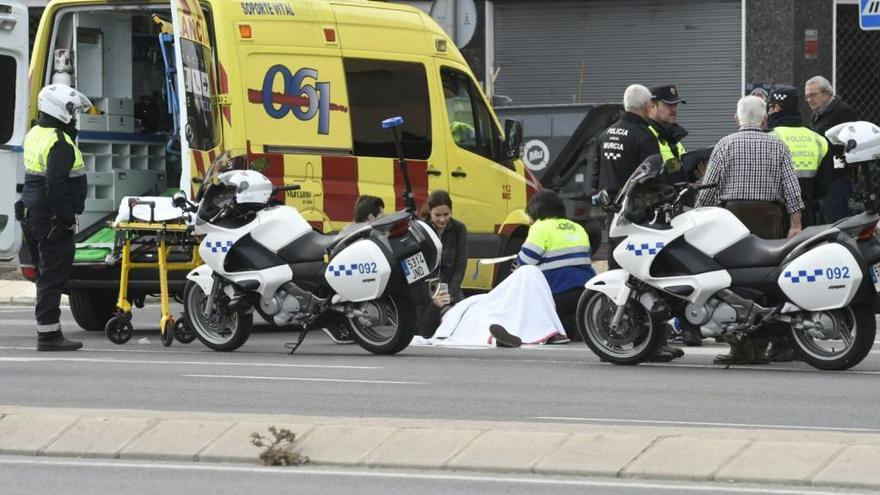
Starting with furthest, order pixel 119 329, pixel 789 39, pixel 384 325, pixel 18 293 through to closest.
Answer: pixel 789 39 → pixel 18 293 → pixel 119 329 → pixel 384 325

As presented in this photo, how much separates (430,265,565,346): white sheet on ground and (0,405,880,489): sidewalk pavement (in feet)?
18.2

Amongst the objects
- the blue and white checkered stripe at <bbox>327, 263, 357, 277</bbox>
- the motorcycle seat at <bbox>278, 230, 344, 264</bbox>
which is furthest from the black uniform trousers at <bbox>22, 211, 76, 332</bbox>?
the blue and white checkered stripe at <bbox>327, 263, 357, 277</bbox>

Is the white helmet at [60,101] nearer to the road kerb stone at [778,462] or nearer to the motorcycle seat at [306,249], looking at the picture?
the motorcycle seat at [306,249]

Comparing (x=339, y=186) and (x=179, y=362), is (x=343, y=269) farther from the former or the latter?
(x=339, y=186)

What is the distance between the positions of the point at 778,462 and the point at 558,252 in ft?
23.3

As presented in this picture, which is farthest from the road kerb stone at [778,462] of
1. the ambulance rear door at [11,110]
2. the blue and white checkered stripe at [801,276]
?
the ambulance rear door at [11,110]

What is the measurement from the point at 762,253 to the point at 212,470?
4946 millimetres

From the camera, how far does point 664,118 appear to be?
1420 centimetres

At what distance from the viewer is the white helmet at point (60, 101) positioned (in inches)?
545

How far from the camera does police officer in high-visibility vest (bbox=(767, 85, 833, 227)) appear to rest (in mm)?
14266

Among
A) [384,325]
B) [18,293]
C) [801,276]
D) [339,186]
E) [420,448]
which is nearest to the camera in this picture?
[420,448]

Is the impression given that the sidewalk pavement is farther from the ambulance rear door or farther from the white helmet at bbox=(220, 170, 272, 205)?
the ambulance rear door

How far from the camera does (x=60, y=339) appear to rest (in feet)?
46.4

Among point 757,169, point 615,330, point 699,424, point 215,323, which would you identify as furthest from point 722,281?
point 215,323
